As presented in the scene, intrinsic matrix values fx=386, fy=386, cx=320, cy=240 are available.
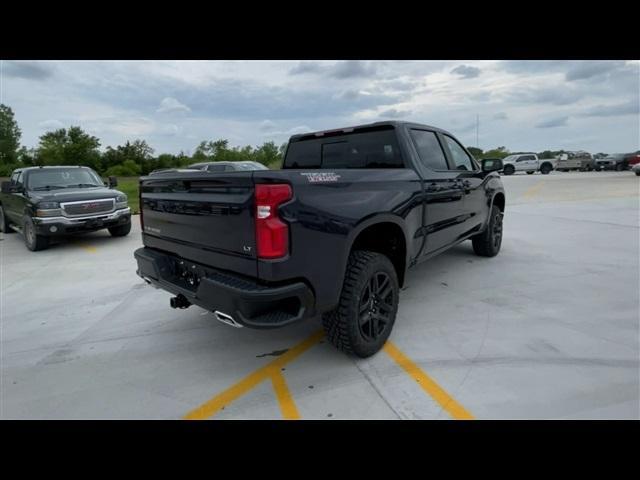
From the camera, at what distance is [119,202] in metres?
8.20

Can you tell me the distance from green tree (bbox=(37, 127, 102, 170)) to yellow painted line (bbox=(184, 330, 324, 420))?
52.2 meters

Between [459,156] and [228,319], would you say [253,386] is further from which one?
[459,156]

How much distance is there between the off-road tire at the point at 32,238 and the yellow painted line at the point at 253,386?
6717mm

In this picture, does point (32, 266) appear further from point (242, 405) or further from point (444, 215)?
point (444, 215)

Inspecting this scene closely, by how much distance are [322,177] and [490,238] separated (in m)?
4.29

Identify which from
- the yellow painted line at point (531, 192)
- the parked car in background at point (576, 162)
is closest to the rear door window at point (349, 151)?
the yellow painted line at point (531, 192)

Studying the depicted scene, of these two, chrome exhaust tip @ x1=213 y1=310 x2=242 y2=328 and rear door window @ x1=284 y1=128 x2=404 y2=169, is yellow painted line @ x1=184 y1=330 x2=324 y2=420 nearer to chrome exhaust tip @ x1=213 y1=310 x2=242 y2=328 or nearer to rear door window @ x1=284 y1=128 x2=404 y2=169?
chrome exhaust tip @ x1=213 y1=310 x2=242 y2=328

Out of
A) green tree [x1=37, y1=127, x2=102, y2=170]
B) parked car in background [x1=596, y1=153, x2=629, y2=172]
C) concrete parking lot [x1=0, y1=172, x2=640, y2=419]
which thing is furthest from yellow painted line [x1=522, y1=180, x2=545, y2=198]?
green tree [x1=37, y1=127, x2=102, y2=170]

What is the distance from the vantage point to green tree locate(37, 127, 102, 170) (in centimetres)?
4672

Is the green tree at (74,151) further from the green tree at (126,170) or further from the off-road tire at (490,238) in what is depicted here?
the off-road tire at (490,238)

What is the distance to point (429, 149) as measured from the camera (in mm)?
4223

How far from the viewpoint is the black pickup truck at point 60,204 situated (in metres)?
7.36

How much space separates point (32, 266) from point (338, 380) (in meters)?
6.24
